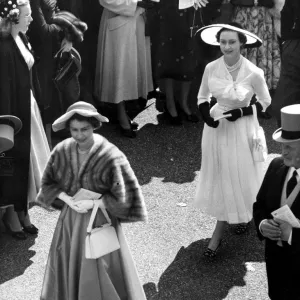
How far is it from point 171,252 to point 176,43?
3.57m

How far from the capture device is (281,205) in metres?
4.81

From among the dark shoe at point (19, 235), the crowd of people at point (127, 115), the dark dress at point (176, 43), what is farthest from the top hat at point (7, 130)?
the dark dress at point (176, 43)

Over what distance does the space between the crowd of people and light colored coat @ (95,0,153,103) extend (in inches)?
0.6

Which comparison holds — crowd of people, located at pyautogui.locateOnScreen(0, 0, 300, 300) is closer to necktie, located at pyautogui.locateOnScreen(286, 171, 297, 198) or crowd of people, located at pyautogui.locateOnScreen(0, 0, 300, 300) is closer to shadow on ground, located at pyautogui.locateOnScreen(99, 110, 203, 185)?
necktie, located at pyautogui.locateOnScreen(286, 171, 297, 198)

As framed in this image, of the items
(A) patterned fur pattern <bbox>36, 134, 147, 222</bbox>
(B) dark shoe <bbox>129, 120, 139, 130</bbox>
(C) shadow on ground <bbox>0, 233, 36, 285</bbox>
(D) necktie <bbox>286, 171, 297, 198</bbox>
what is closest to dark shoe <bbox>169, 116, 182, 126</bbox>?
(B) dark shoe <bbox>129, 120, 139, 130</bbox>

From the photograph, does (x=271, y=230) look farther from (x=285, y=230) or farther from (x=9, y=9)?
(x=9, y=9)

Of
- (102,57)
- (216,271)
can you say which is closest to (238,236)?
(216,271)

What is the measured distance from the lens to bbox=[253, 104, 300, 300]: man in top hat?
4664 millimetres

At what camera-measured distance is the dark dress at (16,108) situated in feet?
22.3

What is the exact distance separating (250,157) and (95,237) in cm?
202

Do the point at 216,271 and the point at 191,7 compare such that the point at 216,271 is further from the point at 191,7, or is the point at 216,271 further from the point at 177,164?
the point at 191,7

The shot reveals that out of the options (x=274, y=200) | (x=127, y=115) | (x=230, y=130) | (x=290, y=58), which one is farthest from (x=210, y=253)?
(x=127, y=115)

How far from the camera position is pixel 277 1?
32.0 feet

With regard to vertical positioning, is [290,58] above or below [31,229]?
above
